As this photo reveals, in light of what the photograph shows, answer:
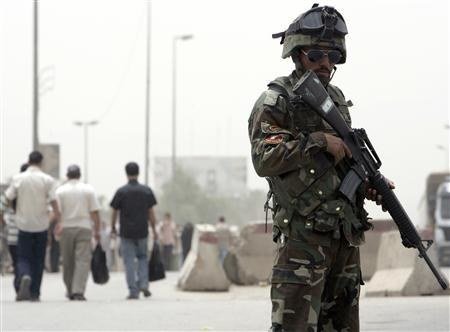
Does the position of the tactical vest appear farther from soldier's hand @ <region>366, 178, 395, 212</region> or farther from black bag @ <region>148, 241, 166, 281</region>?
black bag @ <region>148, 241, 166, 281</region>

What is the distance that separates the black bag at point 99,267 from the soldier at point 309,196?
1029cm

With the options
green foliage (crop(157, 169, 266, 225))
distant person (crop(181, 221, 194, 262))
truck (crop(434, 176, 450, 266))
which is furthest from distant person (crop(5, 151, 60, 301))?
green foliage (crop(157, 169, 266, 225))

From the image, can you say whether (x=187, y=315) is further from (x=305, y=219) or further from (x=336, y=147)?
(x=336, y=147)

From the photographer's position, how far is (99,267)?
15.8 metres

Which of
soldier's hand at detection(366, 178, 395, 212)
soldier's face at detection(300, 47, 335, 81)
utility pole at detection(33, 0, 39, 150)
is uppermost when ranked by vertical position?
utility pole at detection(33, 0, 39, 150)

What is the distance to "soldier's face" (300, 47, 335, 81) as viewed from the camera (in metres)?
5.49

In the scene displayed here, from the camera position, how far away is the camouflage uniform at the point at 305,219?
535 cm

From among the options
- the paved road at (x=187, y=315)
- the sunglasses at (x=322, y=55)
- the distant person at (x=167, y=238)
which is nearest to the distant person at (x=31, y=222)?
the paved road at (x=187, y=315)

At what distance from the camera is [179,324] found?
10859 mm

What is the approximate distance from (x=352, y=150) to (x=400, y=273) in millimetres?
9964

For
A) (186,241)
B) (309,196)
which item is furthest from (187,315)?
(186,241)

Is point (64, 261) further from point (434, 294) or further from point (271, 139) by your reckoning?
point (271, 139)

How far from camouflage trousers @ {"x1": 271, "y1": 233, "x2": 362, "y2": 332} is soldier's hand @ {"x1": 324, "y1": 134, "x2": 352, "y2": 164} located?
1.19 ft

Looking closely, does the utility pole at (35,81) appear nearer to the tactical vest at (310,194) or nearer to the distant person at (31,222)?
the distant person at (31,222)
